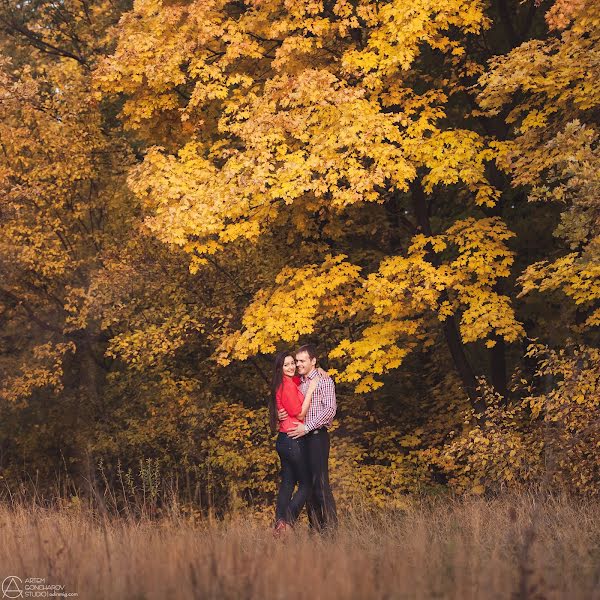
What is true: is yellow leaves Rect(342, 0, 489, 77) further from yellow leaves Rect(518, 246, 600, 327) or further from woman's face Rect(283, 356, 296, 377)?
woman's face Rect(283, 356, 296, 377)

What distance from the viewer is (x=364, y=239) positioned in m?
15.8

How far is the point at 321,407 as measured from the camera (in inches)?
293

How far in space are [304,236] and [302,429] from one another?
7037 millimetres

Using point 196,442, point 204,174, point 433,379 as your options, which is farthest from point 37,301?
point 433,379

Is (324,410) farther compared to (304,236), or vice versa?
(304,236)

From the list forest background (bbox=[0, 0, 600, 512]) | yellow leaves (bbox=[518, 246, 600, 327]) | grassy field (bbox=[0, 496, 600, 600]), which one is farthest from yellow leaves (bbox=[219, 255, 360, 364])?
grassy field (bbox=[0, 496, 600, 600])

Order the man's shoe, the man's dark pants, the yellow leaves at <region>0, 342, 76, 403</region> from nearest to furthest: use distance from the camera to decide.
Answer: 1. the man's shoe
2. the man's dark pants
3. the yellow leaves at <region>0, 342, 76, 403</region>

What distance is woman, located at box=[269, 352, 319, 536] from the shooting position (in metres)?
7.43

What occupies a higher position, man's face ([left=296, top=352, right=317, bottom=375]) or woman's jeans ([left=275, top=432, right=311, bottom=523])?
man's face ([left=296, top=352, right=317, bottom=375])

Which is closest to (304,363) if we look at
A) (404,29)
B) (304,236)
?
(404,29)

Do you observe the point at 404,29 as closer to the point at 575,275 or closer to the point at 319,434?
the point at 575,275

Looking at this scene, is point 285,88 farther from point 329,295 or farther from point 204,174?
point 329,295

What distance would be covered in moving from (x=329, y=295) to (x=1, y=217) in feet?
24.8

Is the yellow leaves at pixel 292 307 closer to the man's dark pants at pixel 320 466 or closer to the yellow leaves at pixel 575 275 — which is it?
the yellow leaves at pixel 575 275
